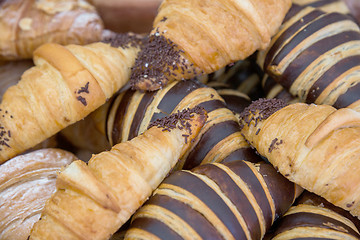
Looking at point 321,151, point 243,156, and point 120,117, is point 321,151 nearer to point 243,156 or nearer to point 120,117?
point 243,156

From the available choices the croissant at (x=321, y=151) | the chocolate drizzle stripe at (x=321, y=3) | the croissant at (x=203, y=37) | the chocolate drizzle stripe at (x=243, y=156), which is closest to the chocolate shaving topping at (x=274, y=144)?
the croissant at (x=321, y=151)

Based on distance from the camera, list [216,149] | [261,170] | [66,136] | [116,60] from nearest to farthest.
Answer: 1. [261,170]
2. [216,149]
3. [116,60]
4. [66,136]

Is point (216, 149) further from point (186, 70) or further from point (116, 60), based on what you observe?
point (116, 60)

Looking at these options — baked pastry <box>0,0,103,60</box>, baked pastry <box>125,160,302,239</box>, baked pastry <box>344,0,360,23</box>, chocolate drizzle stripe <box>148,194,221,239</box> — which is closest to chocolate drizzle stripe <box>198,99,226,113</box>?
baked pastry <box>125,160,302,239</box>

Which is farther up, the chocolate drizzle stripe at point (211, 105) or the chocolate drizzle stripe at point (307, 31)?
the chocolate drizzle stripe at point (307, 31)

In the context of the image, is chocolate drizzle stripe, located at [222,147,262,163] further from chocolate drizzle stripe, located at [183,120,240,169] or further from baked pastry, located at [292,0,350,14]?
baked pastry, located at [292,0,350,14]

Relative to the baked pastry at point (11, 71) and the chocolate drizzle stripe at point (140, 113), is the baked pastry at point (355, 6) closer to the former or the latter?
the chocolate drizzle stripe at point (140, 113)

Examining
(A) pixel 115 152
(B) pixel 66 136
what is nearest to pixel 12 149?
(B) pixel 66 136

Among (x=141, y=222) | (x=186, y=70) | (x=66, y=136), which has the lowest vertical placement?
(x=66, y=136)
